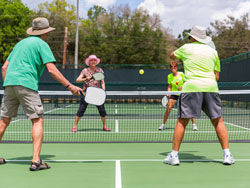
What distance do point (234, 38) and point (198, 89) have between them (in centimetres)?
4224

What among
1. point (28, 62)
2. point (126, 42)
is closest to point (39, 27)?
point (28, 62)

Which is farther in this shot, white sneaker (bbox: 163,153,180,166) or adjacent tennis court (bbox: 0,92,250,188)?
white sneaker (bbox: 163,153,180,166)

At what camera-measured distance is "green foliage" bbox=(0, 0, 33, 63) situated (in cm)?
4725

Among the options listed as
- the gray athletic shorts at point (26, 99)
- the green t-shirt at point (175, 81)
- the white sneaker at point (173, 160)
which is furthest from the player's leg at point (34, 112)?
the green t-shirt at point (175, 81)

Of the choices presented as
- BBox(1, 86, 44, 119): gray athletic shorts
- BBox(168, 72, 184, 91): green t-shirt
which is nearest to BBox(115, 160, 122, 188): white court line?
BBox(1, 86, 44, 119): gray athletic shorts

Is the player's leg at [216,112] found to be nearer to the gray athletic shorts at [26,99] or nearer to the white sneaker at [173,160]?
the white sneaker at [173,160]

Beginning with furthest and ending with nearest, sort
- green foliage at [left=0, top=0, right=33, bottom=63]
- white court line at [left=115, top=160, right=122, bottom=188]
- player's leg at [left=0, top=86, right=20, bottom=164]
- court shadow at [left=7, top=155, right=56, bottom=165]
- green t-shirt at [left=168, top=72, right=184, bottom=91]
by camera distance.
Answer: green foliage at [left=0, top=0, right=33, bottom=63] < green t-shirt at [left=168, top=72, right=184, bottom=91] < court shadow at [left=7, top=155, right=56, bottom=165] < player's leg at [left=0, top=86, right=20, bottom=164] < white court line at [left=115, top=160, right=122, bottom=188]

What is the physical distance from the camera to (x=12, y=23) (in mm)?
49375

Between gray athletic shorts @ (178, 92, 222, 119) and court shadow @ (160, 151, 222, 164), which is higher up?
gray athletic shorts @ (178, 92, 222, 119)

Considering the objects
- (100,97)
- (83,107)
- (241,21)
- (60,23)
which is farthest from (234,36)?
(100,97)

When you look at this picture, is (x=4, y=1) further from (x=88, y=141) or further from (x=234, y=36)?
(x=88, y=141)

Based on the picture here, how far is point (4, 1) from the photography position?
51.4 metres

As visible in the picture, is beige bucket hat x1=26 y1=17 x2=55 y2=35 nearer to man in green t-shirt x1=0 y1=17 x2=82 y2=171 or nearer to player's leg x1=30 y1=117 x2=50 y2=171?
man in green t-shirt x1=0 y1=17 x2=82 y2=171

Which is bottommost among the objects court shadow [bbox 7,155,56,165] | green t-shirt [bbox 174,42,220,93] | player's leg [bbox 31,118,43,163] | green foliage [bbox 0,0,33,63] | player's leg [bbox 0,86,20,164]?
court shadow [bbox 7,155,56,165]
